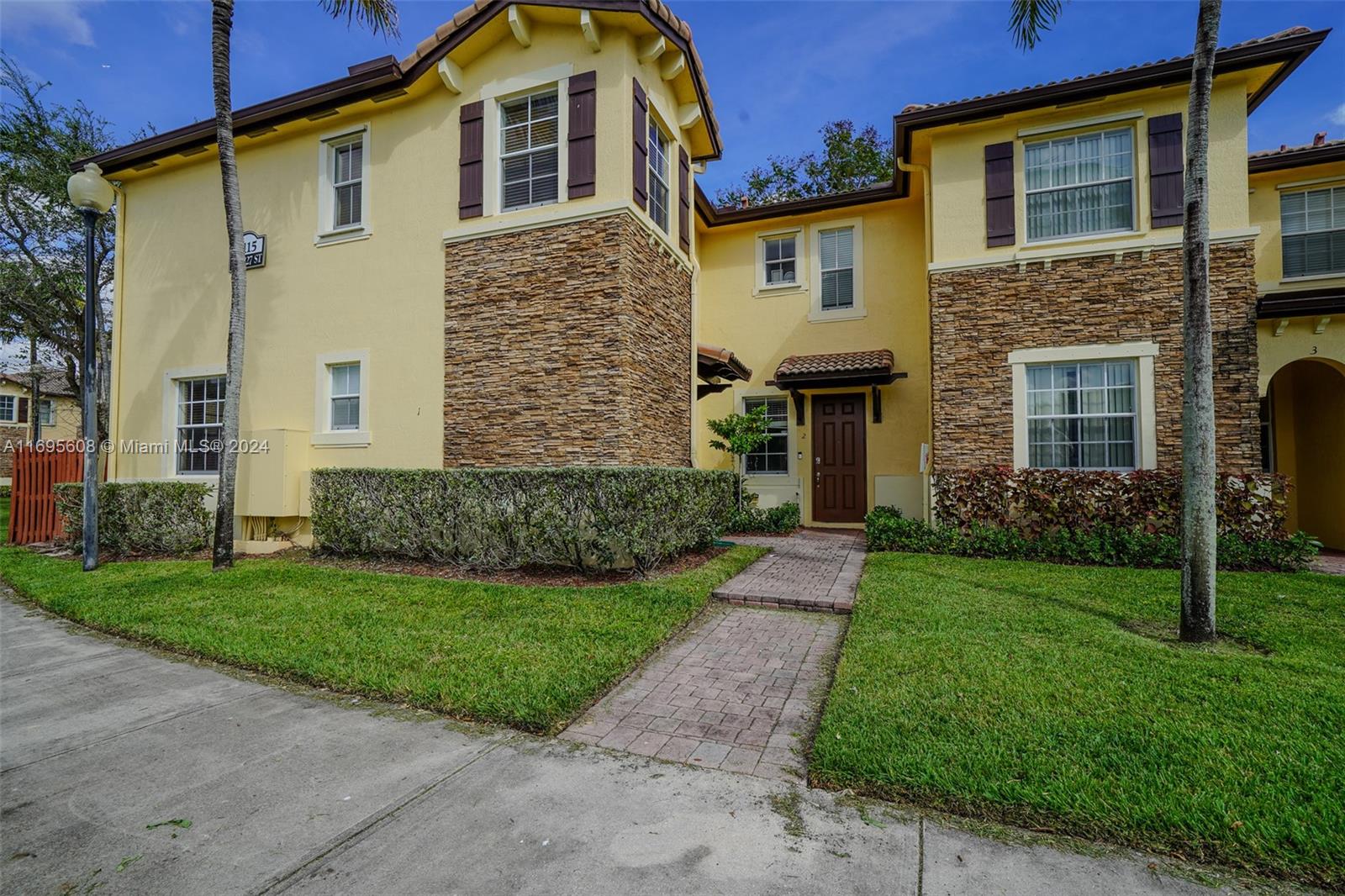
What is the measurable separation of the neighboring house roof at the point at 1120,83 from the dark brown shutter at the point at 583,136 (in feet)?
16.4

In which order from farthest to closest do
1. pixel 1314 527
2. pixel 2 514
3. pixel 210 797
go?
1. pixel 2 514
2. pixel 1314 527
3. pixel 210 797

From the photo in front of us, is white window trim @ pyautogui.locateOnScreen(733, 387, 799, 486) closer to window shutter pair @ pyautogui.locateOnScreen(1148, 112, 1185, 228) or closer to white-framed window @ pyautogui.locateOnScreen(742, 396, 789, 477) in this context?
white-framed window @ pyautogui.locateOnScreen(742, 396, 789, 477)

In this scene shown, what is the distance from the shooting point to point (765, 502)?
13.1 m

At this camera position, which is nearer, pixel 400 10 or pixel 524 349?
pixel 524 349

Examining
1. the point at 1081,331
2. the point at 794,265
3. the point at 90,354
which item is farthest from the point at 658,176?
the point at 90,354

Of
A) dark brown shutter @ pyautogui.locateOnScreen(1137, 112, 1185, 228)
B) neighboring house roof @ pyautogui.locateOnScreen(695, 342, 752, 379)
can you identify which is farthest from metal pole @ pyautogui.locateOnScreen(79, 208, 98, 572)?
dark brown shutter @ pyautogui.locateOnScreen(1137, 112, 1185, 228)

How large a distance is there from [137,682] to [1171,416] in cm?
1208

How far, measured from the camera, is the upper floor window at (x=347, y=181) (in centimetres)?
1014

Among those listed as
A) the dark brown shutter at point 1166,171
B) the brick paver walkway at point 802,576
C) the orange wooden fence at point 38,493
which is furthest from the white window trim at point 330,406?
the dark brown shutter at point 1166,171

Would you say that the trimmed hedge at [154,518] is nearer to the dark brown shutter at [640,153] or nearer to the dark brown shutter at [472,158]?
the dark brown shutter at [472,158]

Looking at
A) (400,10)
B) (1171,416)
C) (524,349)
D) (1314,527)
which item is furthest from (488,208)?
(1314,527)

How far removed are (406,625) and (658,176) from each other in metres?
7.51

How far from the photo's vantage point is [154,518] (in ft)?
30.9

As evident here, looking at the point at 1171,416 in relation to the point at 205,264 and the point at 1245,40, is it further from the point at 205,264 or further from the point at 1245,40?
the point at 205,264
